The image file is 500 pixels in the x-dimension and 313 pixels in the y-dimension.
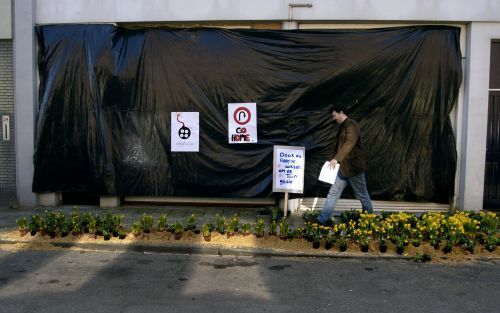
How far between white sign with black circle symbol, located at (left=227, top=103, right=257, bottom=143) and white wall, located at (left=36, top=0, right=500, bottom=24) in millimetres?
1652

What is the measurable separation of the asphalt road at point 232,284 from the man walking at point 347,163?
1.41m

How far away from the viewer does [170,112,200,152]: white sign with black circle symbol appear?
363 inches

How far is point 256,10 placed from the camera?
9102 millimetres

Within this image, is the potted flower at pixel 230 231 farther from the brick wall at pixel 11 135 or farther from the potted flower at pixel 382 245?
the brick wall at pixel 11 135

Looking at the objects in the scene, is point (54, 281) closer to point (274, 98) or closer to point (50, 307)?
point (50, 307)

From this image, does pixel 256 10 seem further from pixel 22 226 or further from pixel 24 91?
pixel 22 226

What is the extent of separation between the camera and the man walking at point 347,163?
7.75 m

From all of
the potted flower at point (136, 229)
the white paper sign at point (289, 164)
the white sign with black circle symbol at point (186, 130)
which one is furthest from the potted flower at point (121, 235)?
the white paper sign at point (289, 164)

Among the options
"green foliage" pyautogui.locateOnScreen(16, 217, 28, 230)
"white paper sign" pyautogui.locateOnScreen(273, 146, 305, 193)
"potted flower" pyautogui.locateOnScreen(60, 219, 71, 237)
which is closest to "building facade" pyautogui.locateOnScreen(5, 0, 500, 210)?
"white paper sign" pyautogui.locateOnScreen(273, 146, 305, 193)

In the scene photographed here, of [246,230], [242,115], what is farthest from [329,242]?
[242,115]

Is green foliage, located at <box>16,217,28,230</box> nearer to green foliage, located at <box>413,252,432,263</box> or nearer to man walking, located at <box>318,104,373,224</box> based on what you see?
man walking, located at <box>318,104,373,224</box>

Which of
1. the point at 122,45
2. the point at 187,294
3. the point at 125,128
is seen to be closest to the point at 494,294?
the point at 187,294

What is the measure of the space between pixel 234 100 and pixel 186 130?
1067 millimetres

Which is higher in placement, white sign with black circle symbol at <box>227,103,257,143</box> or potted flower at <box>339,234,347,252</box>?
white sign with black circle symbol at <box>227,103,257,143</box>
